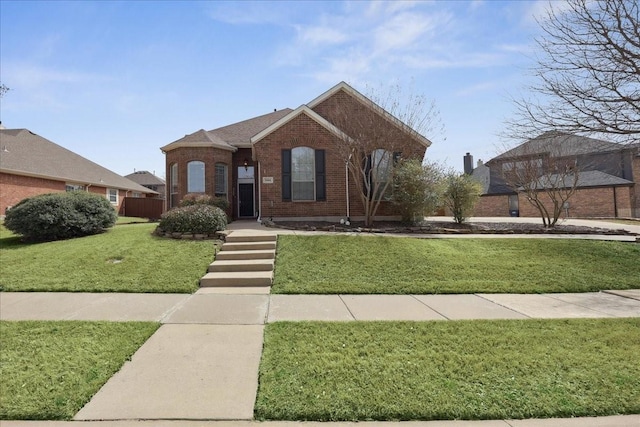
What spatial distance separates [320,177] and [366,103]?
3830mm

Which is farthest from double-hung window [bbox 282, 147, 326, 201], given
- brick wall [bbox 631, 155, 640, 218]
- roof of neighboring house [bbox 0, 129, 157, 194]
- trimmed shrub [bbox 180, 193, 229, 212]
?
brick wall [bbox 631, 155, 640, 218]

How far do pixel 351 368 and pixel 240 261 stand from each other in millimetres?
5669

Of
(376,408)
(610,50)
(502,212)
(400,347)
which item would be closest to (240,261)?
(400,347)

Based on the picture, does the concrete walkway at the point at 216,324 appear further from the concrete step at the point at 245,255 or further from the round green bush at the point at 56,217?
the round green bush at the point at 56,217

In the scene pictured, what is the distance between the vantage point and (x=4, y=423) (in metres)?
2.79

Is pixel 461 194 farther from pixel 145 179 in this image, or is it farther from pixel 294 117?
pixel 145 179

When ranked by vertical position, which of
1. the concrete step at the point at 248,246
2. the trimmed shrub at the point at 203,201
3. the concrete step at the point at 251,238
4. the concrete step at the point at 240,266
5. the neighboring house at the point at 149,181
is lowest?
the concrete step at the point at 240,266

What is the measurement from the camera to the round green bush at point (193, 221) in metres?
10.8

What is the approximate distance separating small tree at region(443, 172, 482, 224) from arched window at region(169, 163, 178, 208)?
1292 cm

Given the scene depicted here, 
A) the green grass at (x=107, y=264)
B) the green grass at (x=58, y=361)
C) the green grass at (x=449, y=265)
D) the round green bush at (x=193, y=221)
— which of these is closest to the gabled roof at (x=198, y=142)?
the round green bush at (x=193, y=221)

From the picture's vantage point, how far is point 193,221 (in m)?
10.9

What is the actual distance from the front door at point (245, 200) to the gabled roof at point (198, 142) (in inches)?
81.8

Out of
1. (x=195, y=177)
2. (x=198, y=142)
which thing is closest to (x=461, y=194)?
(x=198, y=142)

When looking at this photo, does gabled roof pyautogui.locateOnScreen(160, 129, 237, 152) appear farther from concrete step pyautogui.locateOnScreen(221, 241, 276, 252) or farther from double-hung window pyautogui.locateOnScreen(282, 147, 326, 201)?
concrete step pyautogui.locateOnScreen(221, 241, 276, 252)
